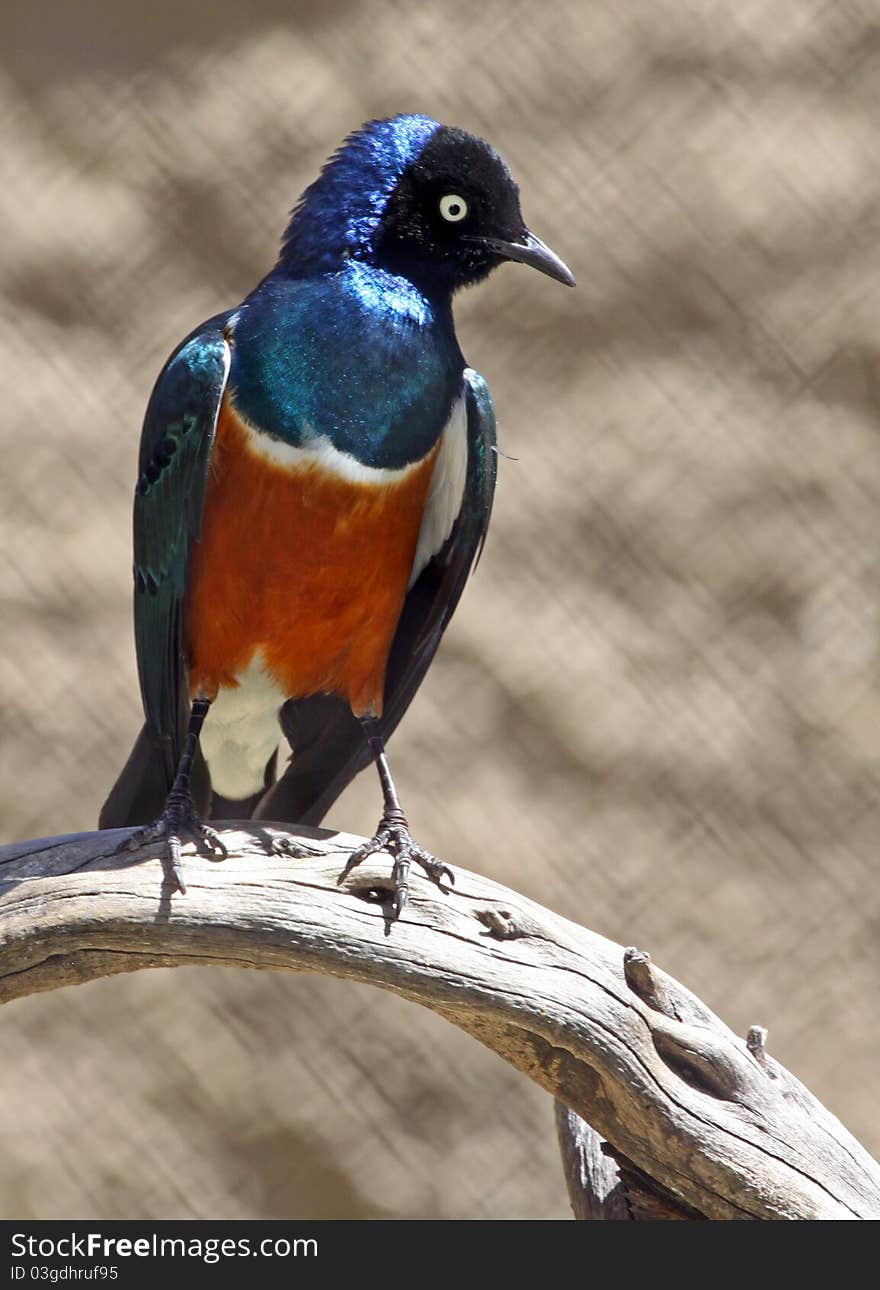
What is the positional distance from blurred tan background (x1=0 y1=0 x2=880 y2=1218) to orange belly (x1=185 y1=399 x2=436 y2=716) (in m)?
1.11

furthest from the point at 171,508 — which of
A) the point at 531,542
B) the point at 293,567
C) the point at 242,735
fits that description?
the point at 531,542

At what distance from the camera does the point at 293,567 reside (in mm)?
2902

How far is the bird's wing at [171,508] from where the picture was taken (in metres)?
2.89

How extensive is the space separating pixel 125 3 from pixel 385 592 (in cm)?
199

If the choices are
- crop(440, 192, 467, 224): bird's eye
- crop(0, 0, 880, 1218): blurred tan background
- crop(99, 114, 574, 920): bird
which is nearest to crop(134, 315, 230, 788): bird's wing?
crop(99, 114, 574, 920): bird

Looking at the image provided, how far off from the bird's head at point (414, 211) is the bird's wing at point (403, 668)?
0.23 metres

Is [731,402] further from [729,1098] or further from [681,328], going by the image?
[729,1098]

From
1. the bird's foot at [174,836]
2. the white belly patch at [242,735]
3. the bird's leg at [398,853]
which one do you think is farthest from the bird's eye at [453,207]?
the bird's foot at [174,836]

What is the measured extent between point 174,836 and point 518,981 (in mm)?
589

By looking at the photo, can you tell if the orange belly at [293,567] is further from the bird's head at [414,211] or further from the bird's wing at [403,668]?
the bird's head at [414,211]

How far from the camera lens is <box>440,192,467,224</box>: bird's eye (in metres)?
3.02

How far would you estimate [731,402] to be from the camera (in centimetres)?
424

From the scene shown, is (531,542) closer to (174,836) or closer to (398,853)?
(398,853)

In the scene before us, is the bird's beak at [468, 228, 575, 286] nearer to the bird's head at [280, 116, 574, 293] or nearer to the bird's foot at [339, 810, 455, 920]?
the bird's head at [280, 116, 574, 293]
